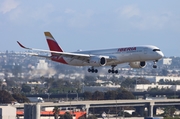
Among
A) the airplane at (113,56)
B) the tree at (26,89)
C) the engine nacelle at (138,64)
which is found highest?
the airplane at (113,56)

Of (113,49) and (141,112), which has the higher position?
(113,49)

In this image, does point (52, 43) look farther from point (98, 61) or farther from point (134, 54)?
point (134, 54)

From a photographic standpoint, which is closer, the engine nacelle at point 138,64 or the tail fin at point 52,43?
the engine nacelle at point 138,64

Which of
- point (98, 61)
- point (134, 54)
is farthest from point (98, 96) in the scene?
point (134, 54)

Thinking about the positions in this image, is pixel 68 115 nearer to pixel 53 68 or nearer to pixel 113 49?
pixel 53 68

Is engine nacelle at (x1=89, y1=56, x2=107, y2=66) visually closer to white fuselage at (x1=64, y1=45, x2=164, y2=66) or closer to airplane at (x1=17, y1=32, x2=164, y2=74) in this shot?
airplane at (x1=17, y1=32, x2=164, y2=74)

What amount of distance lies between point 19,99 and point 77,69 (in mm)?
21624

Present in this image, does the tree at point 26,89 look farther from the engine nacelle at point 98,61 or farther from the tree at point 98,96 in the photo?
the engine nacelle at point 98,61

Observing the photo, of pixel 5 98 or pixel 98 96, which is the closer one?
pixel 5 98

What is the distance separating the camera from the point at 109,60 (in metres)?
82.6

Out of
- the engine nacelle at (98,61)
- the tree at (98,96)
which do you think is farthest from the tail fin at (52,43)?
the tree at (98,96)

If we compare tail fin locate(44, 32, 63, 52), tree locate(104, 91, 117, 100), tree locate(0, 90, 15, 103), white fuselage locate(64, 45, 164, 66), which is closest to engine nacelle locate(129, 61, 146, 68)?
white fuselage locate(64, 45, 164, 66)

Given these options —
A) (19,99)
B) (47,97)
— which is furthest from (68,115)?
(47,97)

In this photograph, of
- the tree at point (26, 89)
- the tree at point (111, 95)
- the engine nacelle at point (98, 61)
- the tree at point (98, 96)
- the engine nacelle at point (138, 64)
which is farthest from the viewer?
the tree at point (26, 89)
